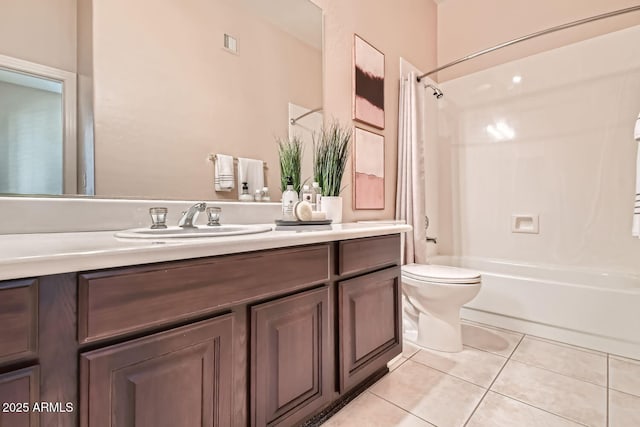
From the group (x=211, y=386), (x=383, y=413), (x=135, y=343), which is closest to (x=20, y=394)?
(x=135, y=343)

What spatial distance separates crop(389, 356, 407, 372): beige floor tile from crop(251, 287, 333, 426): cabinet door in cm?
63

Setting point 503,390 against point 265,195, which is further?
point 265,195

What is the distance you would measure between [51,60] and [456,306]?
2.12 metres

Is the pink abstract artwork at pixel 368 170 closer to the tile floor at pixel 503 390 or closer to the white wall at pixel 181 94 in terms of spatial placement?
the white wall at pixel 181 94

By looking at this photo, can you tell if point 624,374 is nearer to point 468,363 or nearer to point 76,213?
point 468,363

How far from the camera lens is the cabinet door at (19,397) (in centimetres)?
48

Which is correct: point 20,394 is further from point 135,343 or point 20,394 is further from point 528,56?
point 528,56

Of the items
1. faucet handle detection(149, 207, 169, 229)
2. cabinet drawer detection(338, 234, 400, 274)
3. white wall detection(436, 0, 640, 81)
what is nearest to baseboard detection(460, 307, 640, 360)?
cabinet drawer detection(338, 234, 400, 274)

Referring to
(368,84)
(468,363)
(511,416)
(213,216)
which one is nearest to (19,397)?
(213,216)

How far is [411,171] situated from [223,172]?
1.40 metres

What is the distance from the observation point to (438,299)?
1.70 metres

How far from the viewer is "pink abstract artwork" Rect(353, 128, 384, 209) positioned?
6.41 feet

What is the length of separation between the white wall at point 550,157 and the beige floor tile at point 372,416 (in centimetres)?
177

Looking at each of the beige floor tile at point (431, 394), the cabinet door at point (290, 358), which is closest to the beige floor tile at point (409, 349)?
the beige floor tile at point (431, 394)
